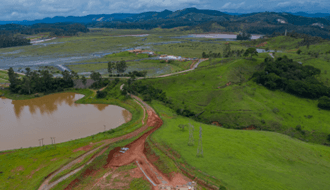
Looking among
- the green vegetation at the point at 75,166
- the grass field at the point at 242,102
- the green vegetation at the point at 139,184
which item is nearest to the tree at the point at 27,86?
the grass field at the point at 242,102

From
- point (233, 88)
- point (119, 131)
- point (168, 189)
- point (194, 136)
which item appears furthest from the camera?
point (233, 88)

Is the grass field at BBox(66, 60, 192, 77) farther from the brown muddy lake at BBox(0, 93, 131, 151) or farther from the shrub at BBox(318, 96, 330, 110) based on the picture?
the shrub at BBox(318, 96, 330, 110)

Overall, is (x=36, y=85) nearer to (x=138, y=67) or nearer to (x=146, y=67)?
(x=138, y=67)

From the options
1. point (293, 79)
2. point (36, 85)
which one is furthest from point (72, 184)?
point (36, 85)

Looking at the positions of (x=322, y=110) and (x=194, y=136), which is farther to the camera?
(x=194, y=136)

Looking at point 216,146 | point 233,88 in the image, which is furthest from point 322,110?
point 233,88

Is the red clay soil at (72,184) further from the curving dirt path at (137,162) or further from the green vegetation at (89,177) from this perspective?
the curving dirt path at (137,162)

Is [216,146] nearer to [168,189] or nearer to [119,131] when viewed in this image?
[168,189]
